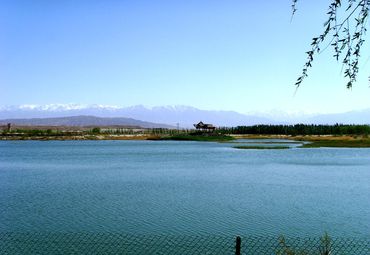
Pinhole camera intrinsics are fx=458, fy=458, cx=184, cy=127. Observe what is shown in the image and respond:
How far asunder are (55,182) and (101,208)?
53.4 ft

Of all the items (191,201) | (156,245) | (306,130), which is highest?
(306,130)

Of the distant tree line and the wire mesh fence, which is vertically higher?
the distant tree line

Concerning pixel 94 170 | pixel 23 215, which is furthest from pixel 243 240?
pixel 94 170

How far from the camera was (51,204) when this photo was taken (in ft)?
101

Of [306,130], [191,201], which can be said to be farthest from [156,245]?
[306,130]

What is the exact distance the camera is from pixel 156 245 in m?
20.1

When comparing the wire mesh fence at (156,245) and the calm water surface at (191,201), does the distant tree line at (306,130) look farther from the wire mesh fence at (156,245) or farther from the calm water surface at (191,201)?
the wire mesh fence at (156,245)

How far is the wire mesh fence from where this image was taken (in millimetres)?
18906

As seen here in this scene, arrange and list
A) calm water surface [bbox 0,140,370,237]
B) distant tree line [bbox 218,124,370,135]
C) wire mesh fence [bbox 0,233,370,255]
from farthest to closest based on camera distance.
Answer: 1. distant tree line [bbox 218,124,370,135]
2. calm water surface [bbox 0,140,370,237]
3. wire mesh fence [bbox 0,233,370,255]

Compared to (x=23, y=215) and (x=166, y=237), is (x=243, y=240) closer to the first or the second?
(x=166, y=237)

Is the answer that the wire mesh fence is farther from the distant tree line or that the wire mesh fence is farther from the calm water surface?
the distant tree line

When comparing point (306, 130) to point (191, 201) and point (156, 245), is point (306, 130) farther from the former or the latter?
point (156, 245)

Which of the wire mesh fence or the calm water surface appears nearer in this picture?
the wire mesh fence

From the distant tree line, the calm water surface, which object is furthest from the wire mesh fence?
the distant tree line
